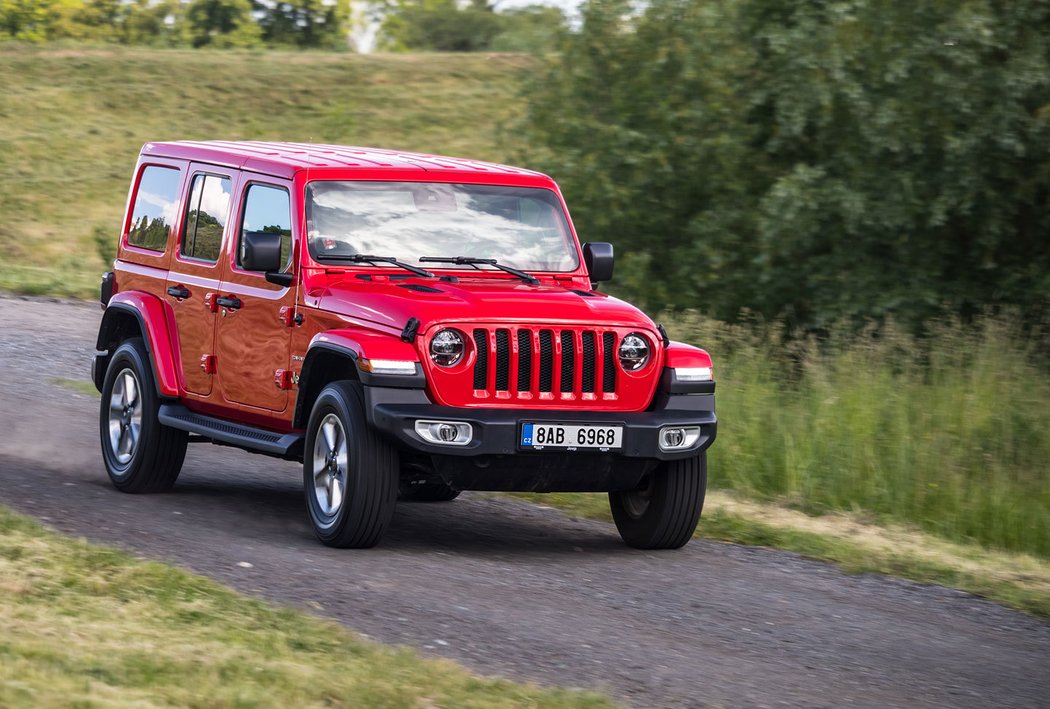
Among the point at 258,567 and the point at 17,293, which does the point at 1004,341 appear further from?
the point at 17,293

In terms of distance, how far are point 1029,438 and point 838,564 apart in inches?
153

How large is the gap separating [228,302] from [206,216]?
74cm

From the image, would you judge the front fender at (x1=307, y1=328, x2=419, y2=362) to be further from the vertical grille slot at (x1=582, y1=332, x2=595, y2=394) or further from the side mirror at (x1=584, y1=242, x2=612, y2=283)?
the side mirror at (x1=584, y1=242, x2=612, y2=283)

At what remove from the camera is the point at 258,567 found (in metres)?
7.35

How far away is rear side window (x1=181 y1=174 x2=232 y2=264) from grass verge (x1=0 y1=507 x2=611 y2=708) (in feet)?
9.70

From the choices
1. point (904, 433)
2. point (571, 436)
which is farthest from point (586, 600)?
point (904, 433)

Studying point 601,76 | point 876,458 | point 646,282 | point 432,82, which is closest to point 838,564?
point 876,458

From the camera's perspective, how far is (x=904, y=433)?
11.4 m

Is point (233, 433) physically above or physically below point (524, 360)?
below

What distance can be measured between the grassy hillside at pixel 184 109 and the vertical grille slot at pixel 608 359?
2463 cm

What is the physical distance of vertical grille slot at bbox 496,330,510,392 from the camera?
7793 mm

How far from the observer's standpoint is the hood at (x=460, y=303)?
778 centimetres

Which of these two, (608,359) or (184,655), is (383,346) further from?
(184,655)

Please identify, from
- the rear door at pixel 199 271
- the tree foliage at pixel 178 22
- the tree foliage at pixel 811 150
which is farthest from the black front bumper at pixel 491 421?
the tree foliage at pixel 178 22
